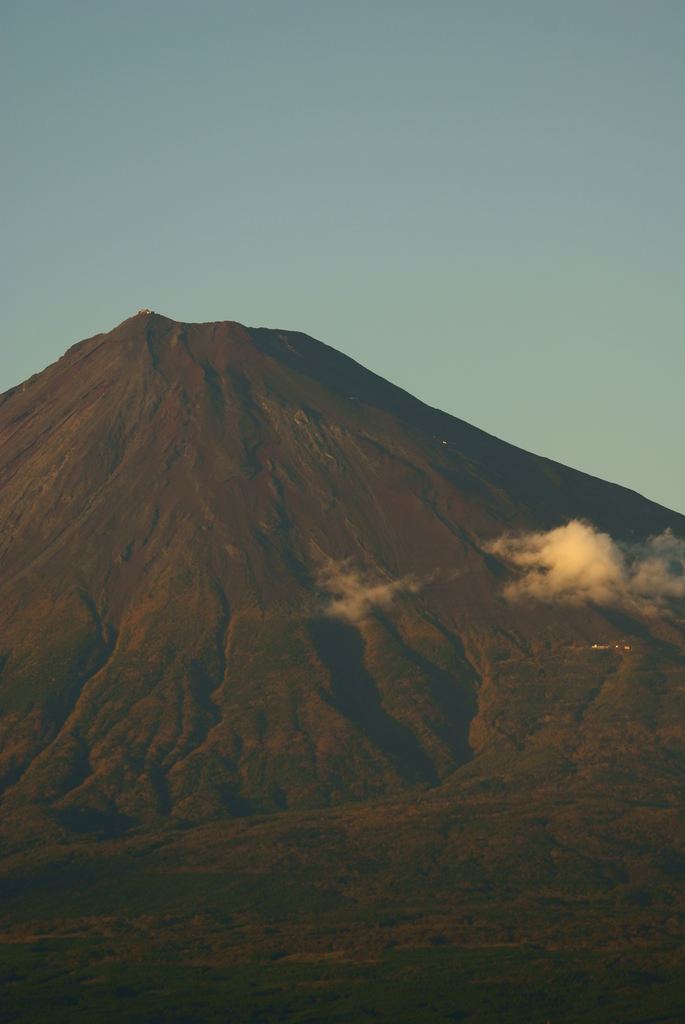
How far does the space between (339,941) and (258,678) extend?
57.3 meters

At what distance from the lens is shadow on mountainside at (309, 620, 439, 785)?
170250 millimetres

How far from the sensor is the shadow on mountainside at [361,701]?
559ft

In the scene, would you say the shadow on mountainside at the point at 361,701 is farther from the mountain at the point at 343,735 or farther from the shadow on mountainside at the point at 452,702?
the shadow on mountainside at the point at 452,702

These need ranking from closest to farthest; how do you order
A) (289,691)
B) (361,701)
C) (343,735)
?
(343,735)
(289,691)
(361,701)

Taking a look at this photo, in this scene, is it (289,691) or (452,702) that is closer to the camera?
(289,691)

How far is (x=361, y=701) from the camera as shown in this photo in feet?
593

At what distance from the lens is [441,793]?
163 metres

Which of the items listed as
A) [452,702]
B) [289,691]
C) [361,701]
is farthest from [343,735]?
[452,702]

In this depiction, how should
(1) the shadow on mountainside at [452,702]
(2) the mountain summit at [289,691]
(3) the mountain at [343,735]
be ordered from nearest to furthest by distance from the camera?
(3) the mountain at [343,735]
(2) the mountain summit at [289,691]
(1) the shadow on mountainside at [452,702]

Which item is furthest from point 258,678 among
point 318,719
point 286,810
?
point 286,810

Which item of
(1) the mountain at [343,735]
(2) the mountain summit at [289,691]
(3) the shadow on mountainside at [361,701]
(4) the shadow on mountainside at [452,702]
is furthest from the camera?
(4) the shadow on mountainside at [452,702]

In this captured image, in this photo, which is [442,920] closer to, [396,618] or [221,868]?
[221,868]

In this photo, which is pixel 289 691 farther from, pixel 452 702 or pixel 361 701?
pixel 452 702

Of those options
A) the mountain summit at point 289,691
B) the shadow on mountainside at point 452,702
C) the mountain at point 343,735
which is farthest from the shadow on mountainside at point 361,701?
the shadow on mountainside at point 452,702
